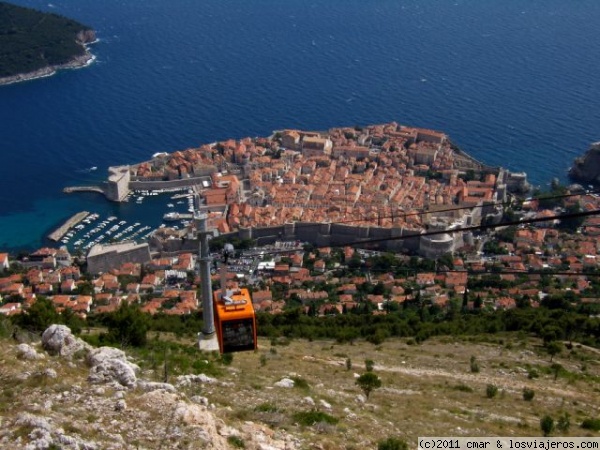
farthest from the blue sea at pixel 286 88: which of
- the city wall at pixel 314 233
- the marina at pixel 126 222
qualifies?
the city wall at pixel 314 233

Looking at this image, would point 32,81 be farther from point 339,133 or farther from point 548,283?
point 548,283

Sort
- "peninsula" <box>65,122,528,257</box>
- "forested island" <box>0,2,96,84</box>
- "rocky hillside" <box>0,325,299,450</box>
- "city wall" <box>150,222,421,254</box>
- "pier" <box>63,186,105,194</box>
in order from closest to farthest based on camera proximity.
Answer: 1. "rocky hillside" <box>0,325,299,450</box>
2. "city wall" <box>150,222,421,254</box>
3. "peninsula" <box>65,122,528,257</box>
4. "pier" <box>63,186,105,194</box>
5. "forested island" <box>0,2,96,84</box>

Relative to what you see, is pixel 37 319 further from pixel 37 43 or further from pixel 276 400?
pixel 37 43

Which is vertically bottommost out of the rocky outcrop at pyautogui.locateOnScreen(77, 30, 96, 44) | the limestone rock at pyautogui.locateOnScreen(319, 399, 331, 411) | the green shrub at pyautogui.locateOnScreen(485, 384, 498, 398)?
the green shrub at pyautogui.locateOnScreen(485, 384, 498, 398)

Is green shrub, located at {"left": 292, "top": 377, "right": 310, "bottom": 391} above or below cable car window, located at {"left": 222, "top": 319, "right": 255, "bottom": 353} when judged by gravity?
below

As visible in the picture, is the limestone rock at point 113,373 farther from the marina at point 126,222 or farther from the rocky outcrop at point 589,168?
the rocky outcrop at point 589,168

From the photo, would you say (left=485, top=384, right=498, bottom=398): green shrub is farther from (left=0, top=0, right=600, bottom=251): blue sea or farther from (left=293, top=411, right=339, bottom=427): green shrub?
(left=0, top=0, right=600, bottom=251): blue sea

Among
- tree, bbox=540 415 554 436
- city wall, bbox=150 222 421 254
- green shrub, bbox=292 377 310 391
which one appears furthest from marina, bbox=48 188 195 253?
tree, bbox=540 415 554 436

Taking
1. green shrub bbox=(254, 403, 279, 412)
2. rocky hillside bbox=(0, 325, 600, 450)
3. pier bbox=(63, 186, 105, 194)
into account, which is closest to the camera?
rocky hillside bbox=(0, 325, 600, 450)
